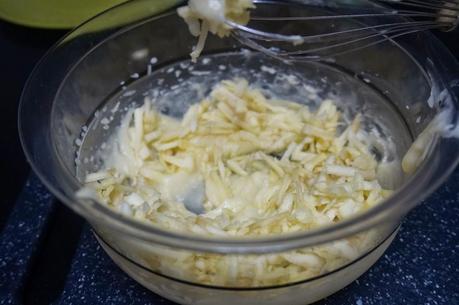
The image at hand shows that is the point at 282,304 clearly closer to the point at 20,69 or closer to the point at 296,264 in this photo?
the point at 296,264

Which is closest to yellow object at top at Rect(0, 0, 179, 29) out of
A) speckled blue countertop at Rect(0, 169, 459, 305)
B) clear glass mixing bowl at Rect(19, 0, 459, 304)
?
clear glass mixing bowl at Rect(19, 0, 459, 304)

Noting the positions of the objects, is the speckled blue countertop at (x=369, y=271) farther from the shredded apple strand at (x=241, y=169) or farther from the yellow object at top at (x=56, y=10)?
the yellow object at top at (x=56, y=10)

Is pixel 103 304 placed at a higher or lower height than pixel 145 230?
lower

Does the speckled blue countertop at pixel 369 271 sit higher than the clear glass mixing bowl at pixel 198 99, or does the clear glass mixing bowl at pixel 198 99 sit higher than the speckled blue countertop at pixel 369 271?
the clear glass mixing bowl at pixel 198 99

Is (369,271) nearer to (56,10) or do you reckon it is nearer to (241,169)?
(241,169)

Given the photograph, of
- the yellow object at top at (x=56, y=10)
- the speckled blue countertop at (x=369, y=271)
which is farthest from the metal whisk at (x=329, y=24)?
the speckled blue countertop at (x=369, y=271)

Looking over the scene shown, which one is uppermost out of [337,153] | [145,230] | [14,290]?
[145,230]

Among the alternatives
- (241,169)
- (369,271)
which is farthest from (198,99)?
(369,271)

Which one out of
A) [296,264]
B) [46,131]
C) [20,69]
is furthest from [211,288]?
[20,69]
